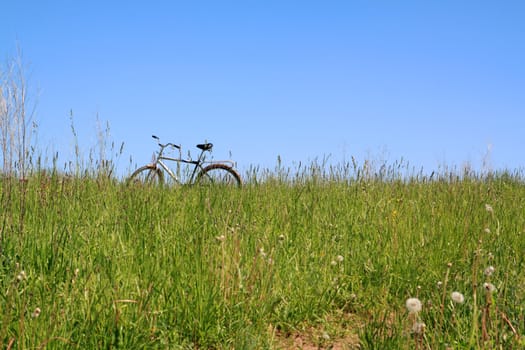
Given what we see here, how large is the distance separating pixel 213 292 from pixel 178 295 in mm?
206

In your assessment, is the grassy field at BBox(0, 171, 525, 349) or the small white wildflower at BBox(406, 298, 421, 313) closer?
the small white wildflower at BBox(406, 298, 421, 313)

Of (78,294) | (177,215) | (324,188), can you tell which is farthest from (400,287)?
(324,188)

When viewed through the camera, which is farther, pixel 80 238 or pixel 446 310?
pixel 80 238

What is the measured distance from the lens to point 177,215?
157 inches

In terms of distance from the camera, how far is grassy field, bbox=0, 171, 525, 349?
2.33m

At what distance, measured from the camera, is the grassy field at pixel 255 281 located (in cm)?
233

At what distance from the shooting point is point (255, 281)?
2.92 m

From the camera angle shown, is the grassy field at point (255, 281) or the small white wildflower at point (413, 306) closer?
the small white wildflower at point (413, 306)

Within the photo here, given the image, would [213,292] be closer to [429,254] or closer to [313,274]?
[313,274]

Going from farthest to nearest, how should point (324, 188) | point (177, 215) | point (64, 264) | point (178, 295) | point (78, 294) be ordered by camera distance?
point (324, 188) < point (177, 215) < point (64, 264) < point (178, 295) < point (78, 294)

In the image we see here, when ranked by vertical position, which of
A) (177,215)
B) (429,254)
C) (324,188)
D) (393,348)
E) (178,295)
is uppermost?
(324,188)

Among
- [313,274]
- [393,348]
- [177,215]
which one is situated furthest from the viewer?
[177,215]

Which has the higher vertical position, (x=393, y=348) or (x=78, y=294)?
(x=78, y=294)

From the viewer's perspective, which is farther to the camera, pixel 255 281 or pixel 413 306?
pixel 255 281
